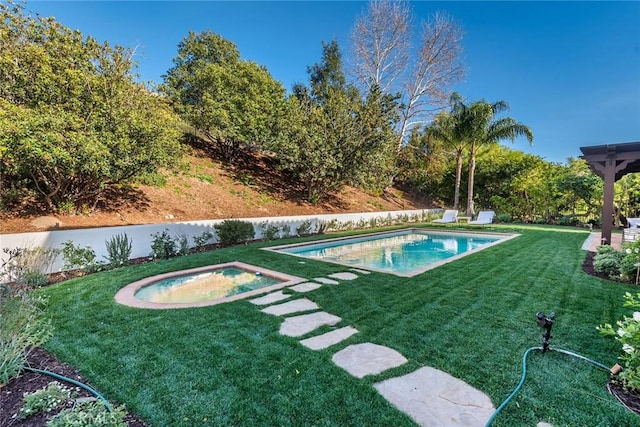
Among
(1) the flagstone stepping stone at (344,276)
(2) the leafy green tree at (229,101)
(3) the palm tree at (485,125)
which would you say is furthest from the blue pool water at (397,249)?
(3) the palm tree at (485,125)

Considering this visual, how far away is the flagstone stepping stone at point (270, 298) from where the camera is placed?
395 cm

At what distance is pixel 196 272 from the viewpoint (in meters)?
5.71

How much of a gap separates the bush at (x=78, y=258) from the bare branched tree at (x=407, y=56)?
668 inches

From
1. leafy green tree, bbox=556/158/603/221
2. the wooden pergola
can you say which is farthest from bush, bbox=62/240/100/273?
leafy green tree, bbox=556/158/603/221

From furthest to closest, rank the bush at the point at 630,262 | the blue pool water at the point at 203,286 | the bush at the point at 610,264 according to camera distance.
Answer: the bush at the point at 610,264, the blue pool water at the point at 203,286, the bush at the point at 630,262

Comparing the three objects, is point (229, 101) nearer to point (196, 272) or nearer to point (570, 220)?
point (196, 272)

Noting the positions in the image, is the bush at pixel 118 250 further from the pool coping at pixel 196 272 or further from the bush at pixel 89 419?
the bush at pixel 89 419

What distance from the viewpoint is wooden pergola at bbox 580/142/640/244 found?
6801 mm

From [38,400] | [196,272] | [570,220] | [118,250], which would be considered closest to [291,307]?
[38,400]

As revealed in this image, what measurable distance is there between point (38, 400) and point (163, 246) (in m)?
5.30

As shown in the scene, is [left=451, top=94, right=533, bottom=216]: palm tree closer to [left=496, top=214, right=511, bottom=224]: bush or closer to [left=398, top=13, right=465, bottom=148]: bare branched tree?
[left=496, top=214, right=511, bottom=224]: bush

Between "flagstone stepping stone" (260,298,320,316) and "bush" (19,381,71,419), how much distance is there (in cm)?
194

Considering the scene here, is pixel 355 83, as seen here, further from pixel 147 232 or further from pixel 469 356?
pixel 469 356

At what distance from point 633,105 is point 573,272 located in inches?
413
